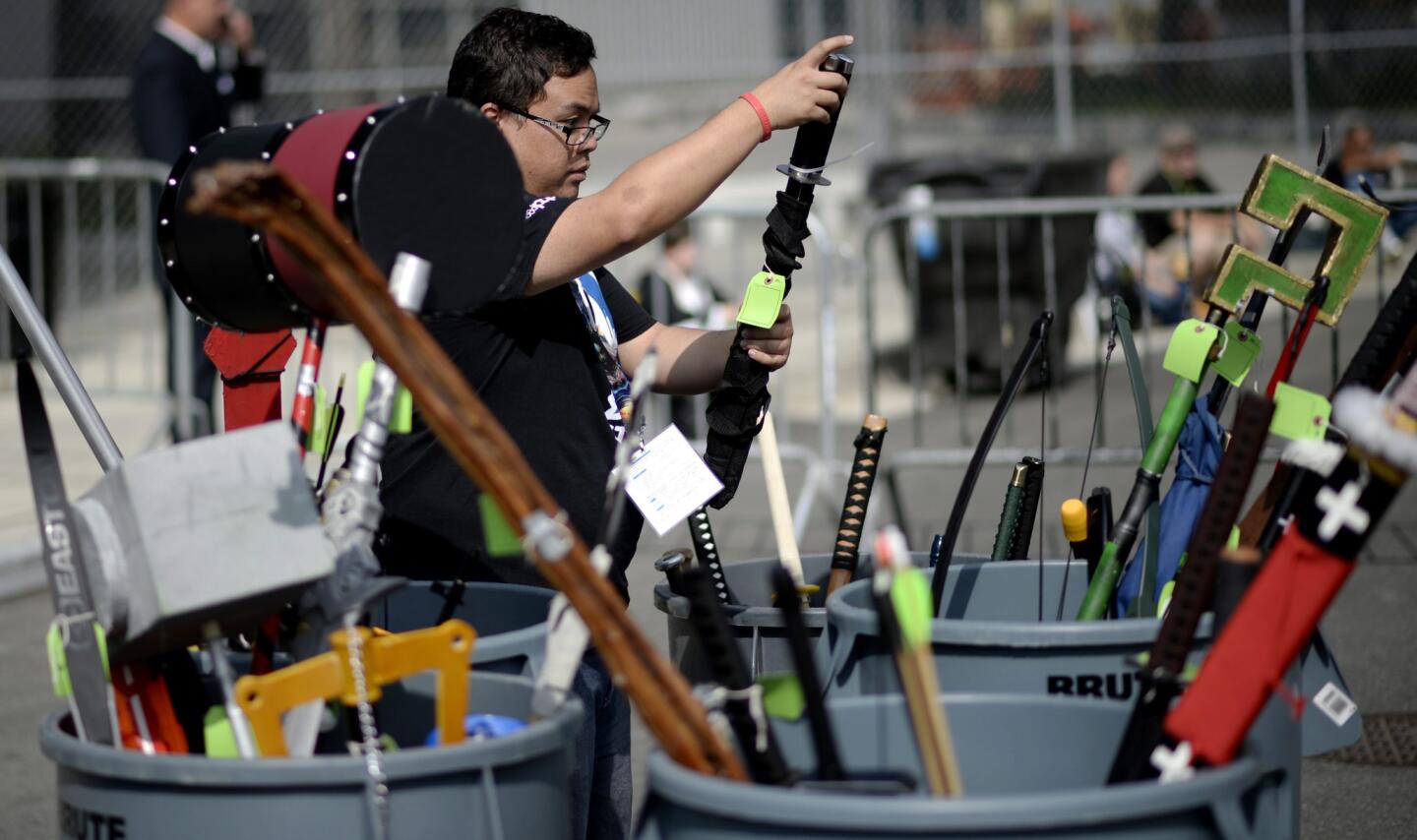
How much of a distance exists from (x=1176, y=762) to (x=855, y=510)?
1087 mm

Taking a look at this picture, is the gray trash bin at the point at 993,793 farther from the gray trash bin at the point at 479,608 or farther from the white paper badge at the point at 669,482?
the white paper badge at the point at 669,482

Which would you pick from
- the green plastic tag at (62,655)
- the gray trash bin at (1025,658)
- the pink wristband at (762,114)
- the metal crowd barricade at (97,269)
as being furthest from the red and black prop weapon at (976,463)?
the metal crowd barricade at (97,269)

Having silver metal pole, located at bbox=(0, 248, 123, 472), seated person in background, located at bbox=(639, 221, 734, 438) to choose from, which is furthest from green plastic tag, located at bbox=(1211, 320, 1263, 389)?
seated person in background, located at bbox=(639, 221, 734, 438)

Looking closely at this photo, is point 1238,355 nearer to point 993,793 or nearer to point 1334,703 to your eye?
point 1334,703

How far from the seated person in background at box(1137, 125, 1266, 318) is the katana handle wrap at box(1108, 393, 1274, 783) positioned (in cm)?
629

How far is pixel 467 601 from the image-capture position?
242cm

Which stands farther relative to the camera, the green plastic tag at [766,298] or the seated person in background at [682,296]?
the seated person in background at [682,296]

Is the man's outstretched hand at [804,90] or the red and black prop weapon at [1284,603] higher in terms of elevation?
the man's outstretched hand at [804,90]

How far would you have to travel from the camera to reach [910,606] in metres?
1.54

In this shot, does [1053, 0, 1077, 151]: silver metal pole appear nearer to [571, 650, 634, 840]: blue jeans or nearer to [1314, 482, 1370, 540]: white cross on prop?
[571, 650, 634, 840]: blue jeans

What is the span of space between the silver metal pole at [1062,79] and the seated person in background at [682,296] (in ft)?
22.5

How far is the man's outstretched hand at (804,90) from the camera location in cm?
227

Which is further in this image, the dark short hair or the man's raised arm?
the dark short hair

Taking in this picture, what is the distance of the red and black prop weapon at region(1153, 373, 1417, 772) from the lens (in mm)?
1563
